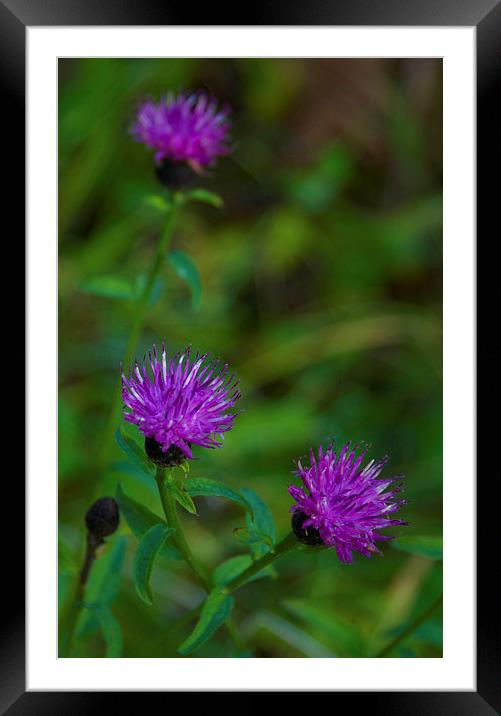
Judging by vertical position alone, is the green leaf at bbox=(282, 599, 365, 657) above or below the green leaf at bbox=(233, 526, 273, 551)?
below

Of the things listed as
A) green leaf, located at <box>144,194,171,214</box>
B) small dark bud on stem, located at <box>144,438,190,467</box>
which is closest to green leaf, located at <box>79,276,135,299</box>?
green leaf, located at <box>144,194,171,214</box>

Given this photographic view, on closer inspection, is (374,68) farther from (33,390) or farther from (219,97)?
(33,390)

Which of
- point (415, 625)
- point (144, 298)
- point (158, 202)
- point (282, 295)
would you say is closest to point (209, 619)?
point (415, 625)

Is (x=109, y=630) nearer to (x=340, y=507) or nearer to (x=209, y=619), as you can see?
(x=209, y=619)

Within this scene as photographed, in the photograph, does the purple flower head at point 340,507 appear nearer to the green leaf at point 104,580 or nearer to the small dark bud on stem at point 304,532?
the small dark bud on stem at point 304,532

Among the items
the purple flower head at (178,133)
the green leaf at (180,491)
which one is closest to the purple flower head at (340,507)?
the green leaf at (180,491)

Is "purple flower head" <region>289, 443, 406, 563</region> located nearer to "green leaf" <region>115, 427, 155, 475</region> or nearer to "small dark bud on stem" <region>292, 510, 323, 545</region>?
"small dark bud on stem" <region>292, 510, 323, 545</region>
